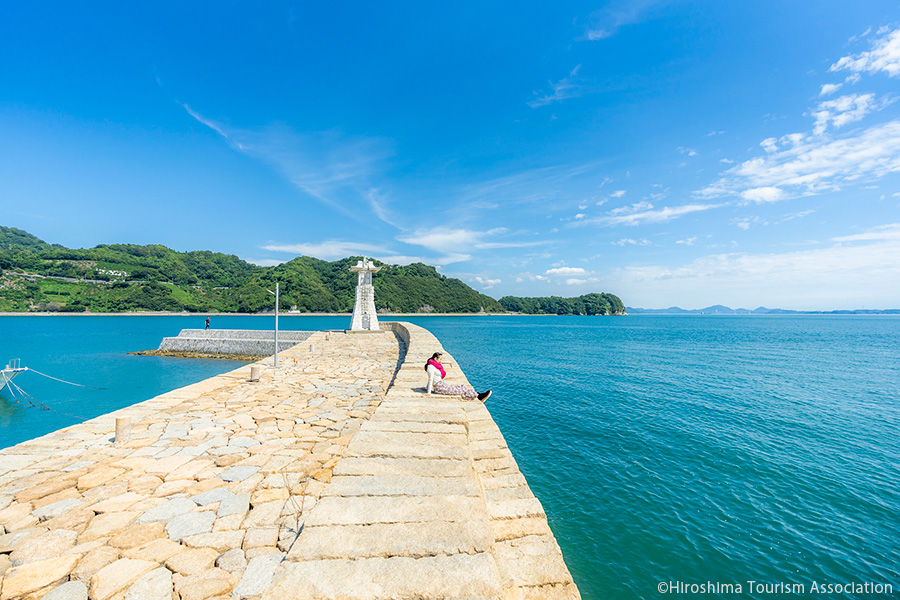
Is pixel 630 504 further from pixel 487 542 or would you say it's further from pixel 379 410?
pixel 487 542

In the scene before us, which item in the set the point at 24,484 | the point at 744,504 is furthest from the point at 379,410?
the point at 744,504

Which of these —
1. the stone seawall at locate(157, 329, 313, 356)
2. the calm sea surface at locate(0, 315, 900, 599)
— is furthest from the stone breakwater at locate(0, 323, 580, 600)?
the stone seawall at locate(157, 329, 313, 356)

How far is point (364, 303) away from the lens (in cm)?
2727

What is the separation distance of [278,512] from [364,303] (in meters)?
24.0

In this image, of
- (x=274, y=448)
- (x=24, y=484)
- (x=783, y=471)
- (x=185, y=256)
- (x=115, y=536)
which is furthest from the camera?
(x=185, y=256)

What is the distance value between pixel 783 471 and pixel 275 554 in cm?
1132

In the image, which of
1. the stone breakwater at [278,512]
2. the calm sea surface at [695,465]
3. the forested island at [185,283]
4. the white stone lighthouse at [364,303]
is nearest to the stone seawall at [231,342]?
the white stone lighthouse at [364,303]

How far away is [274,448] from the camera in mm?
5316

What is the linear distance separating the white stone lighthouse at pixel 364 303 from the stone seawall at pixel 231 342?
387cm

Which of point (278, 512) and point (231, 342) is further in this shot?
point (231, 342)

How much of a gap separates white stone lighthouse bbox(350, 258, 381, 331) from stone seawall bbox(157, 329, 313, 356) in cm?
387

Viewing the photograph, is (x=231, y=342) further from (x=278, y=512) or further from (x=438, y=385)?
(x=278, y=512)

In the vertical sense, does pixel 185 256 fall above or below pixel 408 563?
above

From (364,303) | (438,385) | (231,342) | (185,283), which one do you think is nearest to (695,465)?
(438,385)
